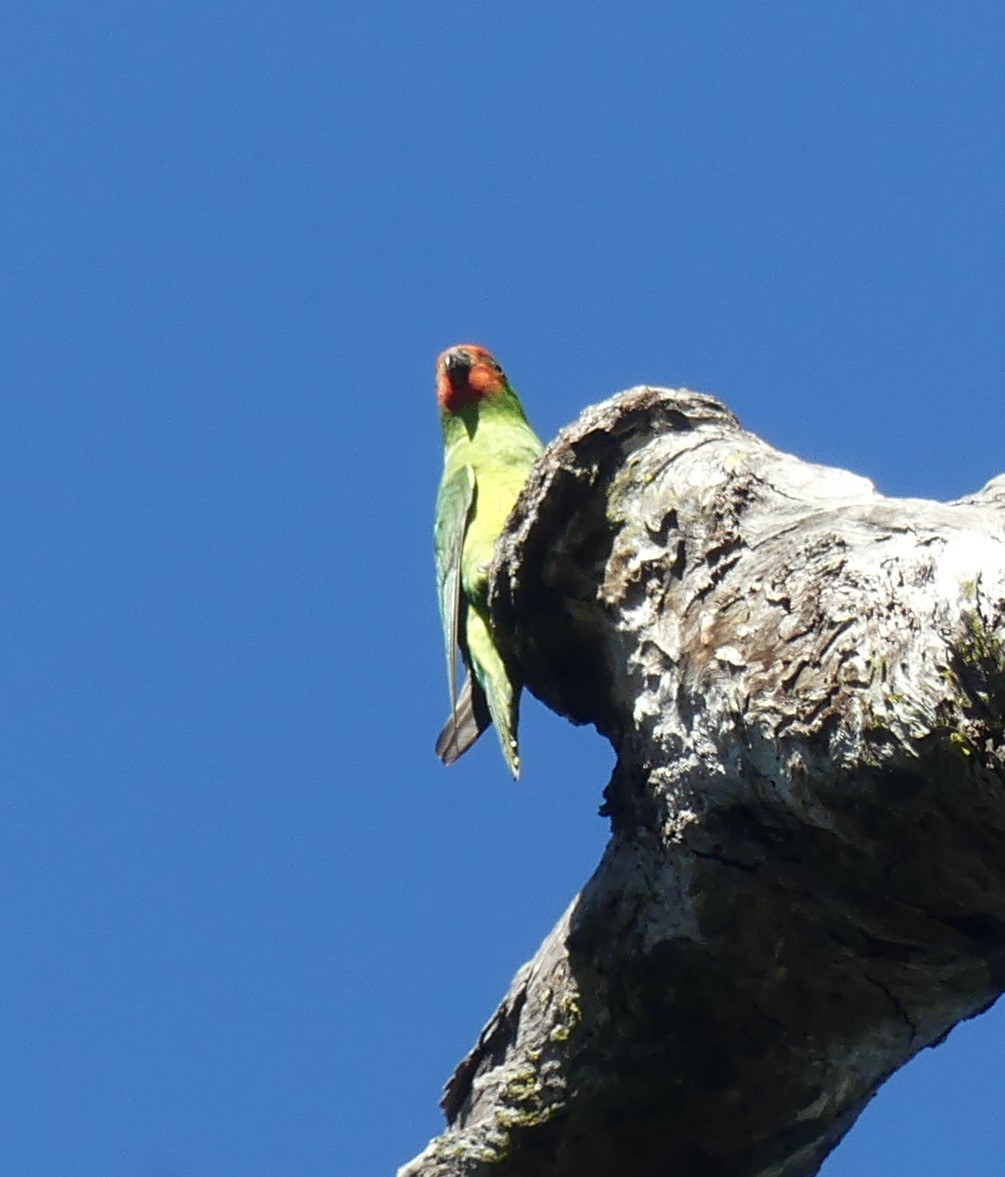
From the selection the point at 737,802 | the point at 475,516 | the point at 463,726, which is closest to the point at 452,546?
the point at 475,516

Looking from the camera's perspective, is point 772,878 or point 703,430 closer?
point 772,878

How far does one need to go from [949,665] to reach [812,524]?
71 cm

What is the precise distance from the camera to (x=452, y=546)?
568 centimetres

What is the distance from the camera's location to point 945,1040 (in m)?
3.53

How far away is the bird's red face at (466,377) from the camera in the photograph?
683cm

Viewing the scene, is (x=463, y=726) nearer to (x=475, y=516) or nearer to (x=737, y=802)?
(x=475, y=516)

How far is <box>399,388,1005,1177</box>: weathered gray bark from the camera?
2670 mm

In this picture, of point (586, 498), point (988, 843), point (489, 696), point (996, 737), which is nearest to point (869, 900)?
point (988, 843)

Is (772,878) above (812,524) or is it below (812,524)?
below

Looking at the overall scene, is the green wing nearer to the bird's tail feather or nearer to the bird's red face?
the bird's tail feather

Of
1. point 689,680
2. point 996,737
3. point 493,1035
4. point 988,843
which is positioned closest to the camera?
point 996,737

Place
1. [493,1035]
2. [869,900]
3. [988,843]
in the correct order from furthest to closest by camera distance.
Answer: [493,1035] → [869,900] → [988,843]

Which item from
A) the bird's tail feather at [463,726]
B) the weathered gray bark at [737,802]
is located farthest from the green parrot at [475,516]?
the weathered gray bark at [737,802]

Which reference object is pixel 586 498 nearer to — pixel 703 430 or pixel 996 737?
pixel 703 430
